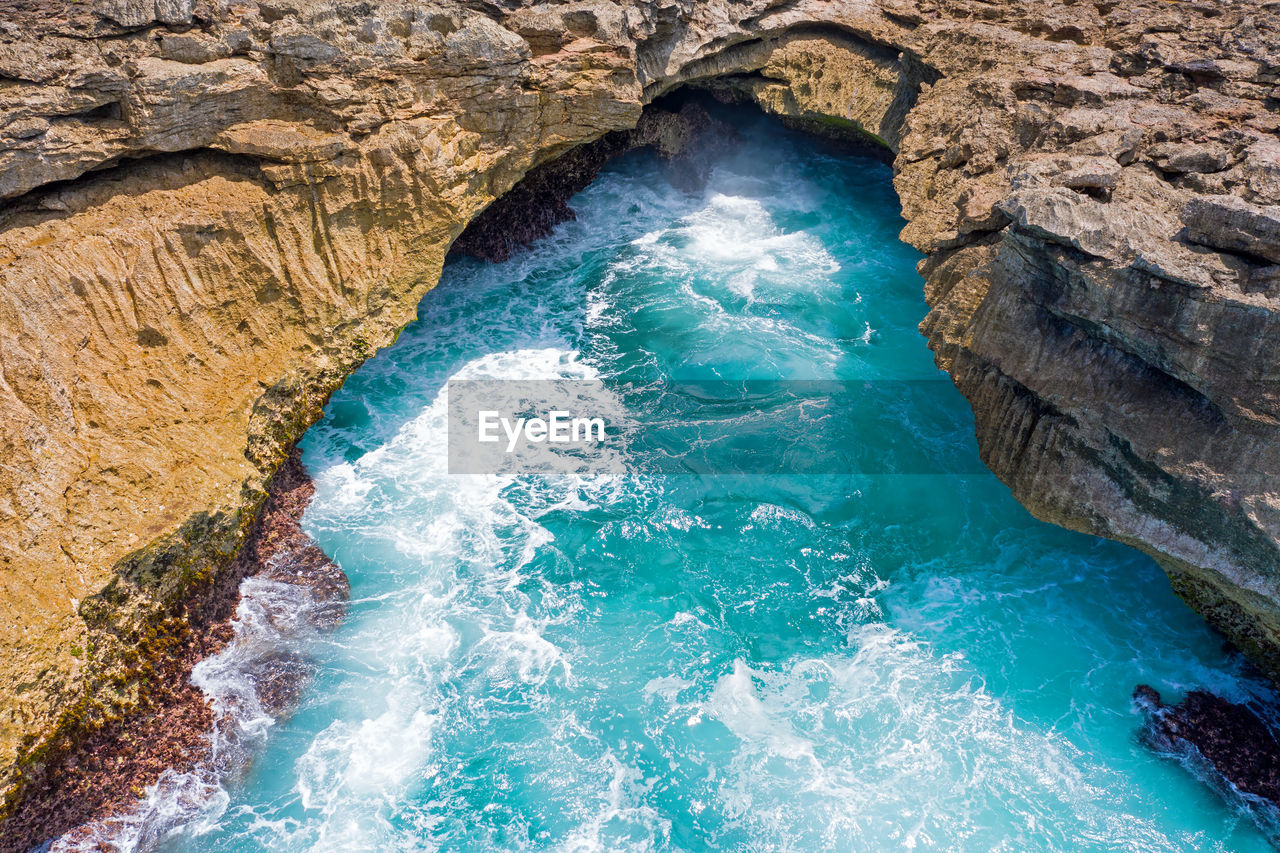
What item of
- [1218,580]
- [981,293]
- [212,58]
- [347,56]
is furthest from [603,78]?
[1218,580]

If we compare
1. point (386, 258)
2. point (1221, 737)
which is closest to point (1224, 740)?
point (1221, 737)

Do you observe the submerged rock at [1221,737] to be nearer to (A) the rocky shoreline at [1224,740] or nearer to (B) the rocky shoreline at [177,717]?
(A) the rocky shoreline at [1224,740]

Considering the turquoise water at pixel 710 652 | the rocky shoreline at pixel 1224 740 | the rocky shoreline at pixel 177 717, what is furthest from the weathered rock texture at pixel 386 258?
the turquoise water at pixel 710 652

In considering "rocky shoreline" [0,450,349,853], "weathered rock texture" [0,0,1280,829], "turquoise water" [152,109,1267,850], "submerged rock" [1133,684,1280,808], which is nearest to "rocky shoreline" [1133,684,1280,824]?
"submerged rock" [1133,684,1280,808]

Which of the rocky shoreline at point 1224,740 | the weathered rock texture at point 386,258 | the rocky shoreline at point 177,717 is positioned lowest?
the rocky shoreline at point 177,717

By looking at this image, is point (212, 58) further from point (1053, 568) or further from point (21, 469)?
point (1053, 568)

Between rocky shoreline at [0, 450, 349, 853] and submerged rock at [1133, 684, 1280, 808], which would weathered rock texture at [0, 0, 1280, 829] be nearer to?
rocky shoreline at [0, 450, 349, 853]

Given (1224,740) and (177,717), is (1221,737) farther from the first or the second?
(177,717)
